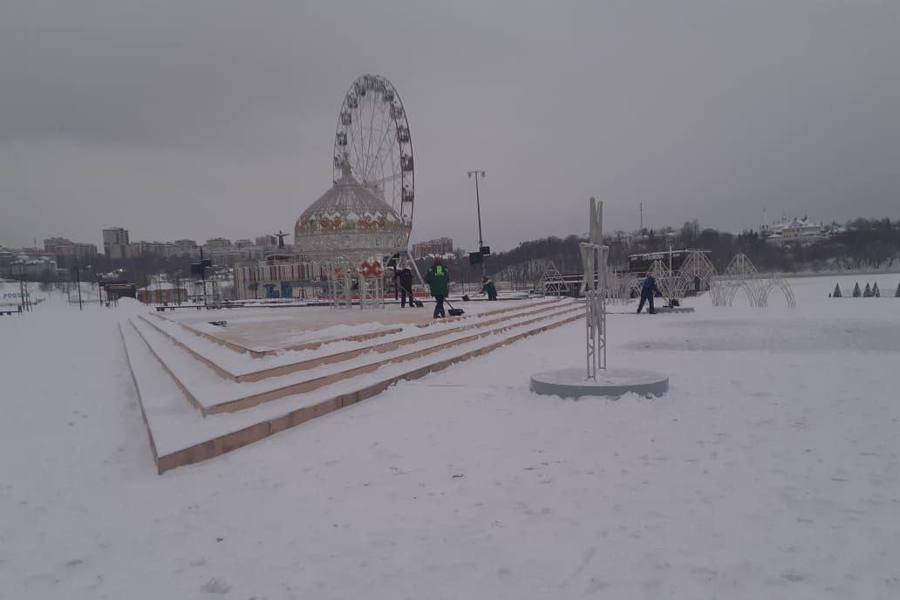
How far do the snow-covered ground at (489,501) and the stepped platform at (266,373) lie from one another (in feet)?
0.91

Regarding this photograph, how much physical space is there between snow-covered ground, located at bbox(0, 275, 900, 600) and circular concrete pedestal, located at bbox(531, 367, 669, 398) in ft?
0.82

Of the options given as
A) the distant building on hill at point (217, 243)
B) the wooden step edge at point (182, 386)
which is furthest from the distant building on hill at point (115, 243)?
the wooden step edge at point (182, 386)

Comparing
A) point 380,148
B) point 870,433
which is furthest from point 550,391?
point 380,148

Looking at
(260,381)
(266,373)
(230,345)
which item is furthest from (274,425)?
(230,345)

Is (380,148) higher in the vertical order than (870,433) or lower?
higher

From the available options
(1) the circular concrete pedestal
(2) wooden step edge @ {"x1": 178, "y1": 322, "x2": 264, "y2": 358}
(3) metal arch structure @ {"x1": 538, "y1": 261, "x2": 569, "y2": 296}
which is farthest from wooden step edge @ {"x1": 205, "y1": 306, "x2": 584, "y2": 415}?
(3) metal arch structure @ {"x1": 538, "y1": 261, "x2": 569, "y2": 296}

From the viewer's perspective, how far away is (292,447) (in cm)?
577

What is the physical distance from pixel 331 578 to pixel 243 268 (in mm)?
65170

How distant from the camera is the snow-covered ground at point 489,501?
3191 millimetres

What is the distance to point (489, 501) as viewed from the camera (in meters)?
4.21

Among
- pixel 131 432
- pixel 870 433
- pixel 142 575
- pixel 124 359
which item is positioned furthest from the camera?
pixel 124 359

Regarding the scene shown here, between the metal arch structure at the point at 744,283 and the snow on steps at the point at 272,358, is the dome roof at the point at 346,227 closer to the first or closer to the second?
the snow on steps at the point at 272,358

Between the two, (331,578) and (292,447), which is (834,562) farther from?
(292,447)

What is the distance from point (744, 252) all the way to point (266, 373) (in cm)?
10715
